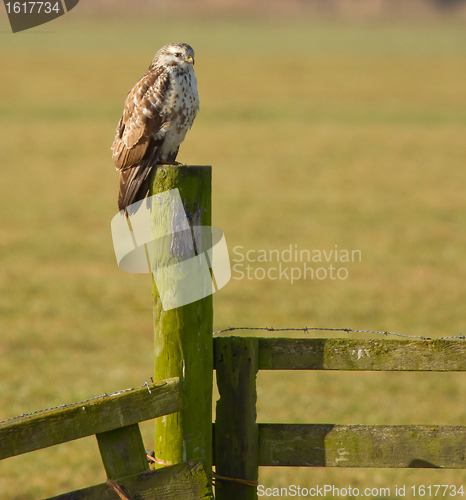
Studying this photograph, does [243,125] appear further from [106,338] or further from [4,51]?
[4,51]

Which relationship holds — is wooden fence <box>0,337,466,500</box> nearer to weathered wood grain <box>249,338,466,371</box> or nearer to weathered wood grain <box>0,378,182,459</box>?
weathered wood grain <box>249,338,466,371</box>

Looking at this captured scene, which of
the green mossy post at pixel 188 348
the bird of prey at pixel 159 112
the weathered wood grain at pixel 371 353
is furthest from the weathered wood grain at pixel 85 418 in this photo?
the bird of prey at pixel 159 112

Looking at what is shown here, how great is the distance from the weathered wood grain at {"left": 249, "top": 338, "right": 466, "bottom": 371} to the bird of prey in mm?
1728

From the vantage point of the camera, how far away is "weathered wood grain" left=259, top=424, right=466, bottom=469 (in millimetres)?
2988

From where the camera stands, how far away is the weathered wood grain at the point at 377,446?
299 centimetres

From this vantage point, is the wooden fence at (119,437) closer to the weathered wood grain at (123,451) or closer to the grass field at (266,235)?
the weathered wood grain at (123,451)

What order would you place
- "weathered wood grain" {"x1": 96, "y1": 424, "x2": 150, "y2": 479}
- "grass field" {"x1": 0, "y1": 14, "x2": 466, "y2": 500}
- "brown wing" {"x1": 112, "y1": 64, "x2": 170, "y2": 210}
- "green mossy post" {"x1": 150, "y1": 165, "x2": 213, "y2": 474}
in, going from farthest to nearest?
"grass field" {"x1": 0, "y1": 14, "x2": 466, "y2": 500} → "brown wing" {"x1": 112, "y1": 64, "x2": 170, "y2": 210} → "green mossy post" {"x1": 150, "y1": 165, "x2": 213, "y2": 474} → "weathered wood grain" {"x1": 96, "y1": 424, "x2": 150, "y2": 479}

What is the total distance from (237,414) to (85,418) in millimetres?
738

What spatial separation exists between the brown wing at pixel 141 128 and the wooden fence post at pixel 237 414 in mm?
1460

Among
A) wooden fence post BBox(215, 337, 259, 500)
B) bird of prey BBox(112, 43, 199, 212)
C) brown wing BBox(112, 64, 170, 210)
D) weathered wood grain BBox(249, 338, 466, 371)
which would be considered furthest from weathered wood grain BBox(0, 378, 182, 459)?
bird of prey BBox(112, 43, 199, 212)

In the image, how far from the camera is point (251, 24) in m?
81.8

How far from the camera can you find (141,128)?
429 centimetres

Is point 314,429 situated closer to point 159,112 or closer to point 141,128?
point 141,128

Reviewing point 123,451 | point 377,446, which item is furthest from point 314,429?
point 123,451
